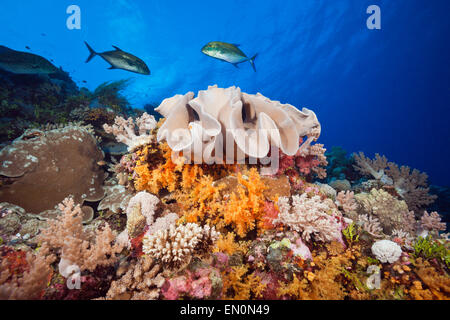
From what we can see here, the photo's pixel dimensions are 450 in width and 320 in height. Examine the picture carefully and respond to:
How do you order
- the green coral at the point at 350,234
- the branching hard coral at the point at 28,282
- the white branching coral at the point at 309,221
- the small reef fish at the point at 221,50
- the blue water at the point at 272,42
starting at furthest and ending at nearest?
the blue water at the point at 272,42 < the small reef fish at the point at 221,50 < the green coral at the point at 350,234 < the white branching coral at the point at 309,221 < the branching hard coral at the point at 28,282

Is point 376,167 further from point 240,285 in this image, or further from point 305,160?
point 240,285

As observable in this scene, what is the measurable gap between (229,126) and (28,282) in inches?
113

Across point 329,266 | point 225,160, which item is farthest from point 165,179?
point 329,266

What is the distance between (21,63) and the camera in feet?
22.1

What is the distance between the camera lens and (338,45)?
1423 inches

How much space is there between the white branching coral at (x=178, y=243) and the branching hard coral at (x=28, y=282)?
A: 42.9 inches

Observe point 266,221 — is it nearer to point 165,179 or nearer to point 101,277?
point 165,179

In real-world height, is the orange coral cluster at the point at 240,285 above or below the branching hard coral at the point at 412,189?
below

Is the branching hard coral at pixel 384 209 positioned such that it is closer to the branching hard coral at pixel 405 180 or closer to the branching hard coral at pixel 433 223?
the branching hard coral at pixel 433 223

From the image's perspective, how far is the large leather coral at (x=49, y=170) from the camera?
346 centimetres

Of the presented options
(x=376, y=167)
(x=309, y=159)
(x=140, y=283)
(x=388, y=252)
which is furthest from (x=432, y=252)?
(x=376, y=167)

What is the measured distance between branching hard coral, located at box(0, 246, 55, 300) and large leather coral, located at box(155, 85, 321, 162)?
201 cm

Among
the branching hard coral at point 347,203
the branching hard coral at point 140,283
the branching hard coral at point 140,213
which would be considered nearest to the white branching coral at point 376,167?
the branching hard coral at point 347,203
